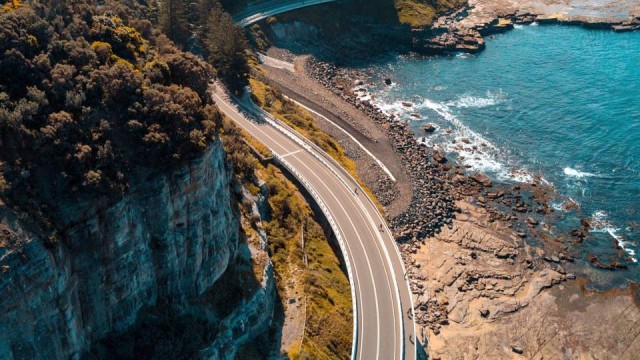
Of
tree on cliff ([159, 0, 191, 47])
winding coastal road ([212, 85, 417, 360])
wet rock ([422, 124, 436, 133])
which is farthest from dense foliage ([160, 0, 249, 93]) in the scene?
wet rock ([422, 124, 436, 133])

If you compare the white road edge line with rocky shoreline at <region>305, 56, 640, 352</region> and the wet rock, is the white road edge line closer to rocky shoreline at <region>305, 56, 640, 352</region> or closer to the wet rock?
rocky shoreline at <region>305, 56, 640, 352</region>

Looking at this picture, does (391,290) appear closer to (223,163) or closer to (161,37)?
(223,163)

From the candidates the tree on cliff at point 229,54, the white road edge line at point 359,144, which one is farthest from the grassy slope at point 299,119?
the tree on cliff at point 229,54

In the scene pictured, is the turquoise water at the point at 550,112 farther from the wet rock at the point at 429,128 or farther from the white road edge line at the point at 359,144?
the white road edge line at the point at 359,144

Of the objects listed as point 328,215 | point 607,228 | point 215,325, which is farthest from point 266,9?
point 215,325

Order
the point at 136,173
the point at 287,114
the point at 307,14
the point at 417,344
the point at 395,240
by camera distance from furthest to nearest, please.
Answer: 1. the point at 307,14
2. the point at 287,114
3. the point at 395,240
4. the point at 417,344
5. the point at 136,173

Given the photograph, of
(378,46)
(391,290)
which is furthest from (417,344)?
(378,46)
